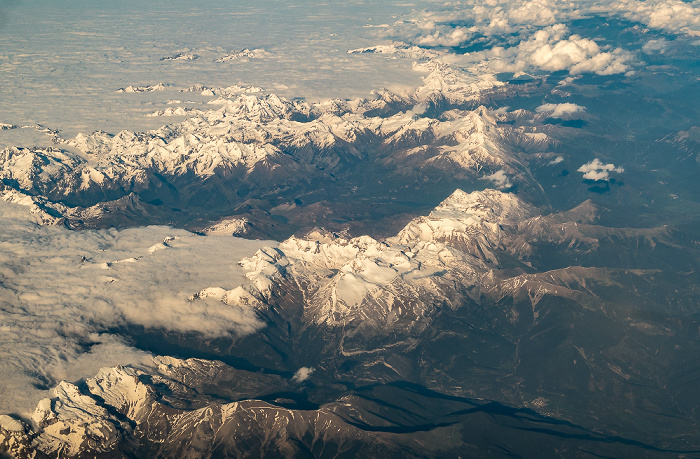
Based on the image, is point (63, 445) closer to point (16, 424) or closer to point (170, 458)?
point (16, 424)

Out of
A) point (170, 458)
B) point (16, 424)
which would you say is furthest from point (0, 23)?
point (170, 458)

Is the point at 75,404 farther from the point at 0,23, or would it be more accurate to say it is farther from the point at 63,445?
the point at 0,23

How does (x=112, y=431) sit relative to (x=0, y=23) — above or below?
below

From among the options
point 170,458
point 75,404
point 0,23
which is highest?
point 0,23

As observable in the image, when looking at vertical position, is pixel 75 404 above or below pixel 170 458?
above

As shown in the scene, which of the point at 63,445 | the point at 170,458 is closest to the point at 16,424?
the point at 63,445

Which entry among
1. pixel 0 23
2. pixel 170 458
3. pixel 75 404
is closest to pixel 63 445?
pixel 75 404

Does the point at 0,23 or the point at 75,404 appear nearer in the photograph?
the point at 0,23

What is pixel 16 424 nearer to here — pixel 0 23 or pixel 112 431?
pixel 112 431
